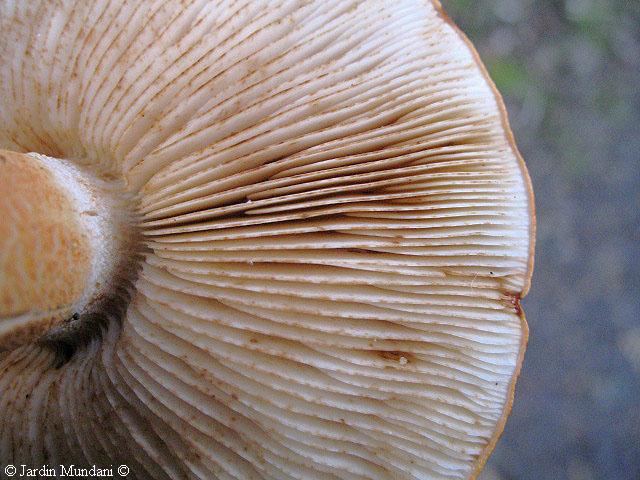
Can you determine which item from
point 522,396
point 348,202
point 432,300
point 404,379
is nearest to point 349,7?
point 348,202

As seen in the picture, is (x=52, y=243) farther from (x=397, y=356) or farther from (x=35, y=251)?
(x=397, y=356)

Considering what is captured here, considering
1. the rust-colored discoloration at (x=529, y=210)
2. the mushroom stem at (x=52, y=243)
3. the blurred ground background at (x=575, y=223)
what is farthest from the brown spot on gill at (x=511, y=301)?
the blurred ground background at (x=575, y=223)

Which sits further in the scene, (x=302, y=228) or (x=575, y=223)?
(x=575, y=223)

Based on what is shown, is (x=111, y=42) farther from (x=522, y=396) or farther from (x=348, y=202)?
(x=522, y=396)

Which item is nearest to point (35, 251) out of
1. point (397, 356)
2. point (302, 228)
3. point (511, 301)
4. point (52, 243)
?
point (52, 243)

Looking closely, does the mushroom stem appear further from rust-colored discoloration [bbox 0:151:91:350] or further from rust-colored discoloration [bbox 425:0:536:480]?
rust-colored discoloration [bbox 425:0:536:480]

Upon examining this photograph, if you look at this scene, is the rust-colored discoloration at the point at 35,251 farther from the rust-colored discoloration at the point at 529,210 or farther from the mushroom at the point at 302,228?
the rust-colored discoloration at the point at 529,210
